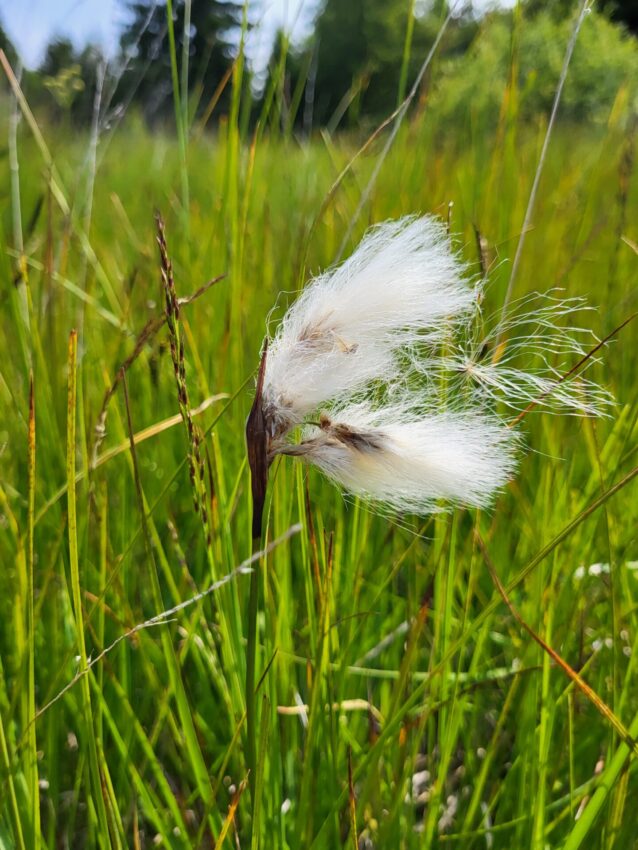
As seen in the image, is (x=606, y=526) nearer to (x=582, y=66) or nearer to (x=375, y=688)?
(x=375, y=688)

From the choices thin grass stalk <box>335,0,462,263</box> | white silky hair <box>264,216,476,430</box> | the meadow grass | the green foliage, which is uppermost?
the green foliage

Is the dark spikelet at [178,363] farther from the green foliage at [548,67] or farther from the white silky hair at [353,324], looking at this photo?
the green foliage at [548,67]

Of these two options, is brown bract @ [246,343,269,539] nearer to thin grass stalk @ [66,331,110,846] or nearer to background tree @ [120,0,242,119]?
thin grass stalk @ [66,331,110,846]

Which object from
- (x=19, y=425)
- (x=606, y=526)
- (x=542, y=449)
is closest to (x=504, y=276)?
(x=542, y=449)

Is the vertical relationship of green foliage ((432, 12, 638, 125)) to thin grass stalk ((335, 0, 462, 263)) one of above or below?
above

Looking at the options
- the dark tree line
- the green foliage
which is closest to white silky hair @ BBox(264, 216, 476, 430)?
the dark tree line

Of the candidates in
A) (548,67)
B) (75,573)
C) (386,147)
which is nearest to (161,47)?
(548,67)

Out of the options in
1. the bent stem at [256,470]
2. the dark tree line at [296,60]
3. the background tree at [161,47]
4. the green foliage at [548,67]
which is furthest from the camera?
the green foliage at [548,67]

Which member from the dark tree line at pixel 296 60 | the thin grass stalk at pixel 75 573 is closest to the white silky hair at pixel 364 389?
the thin grass stalk at pixel 75 573
